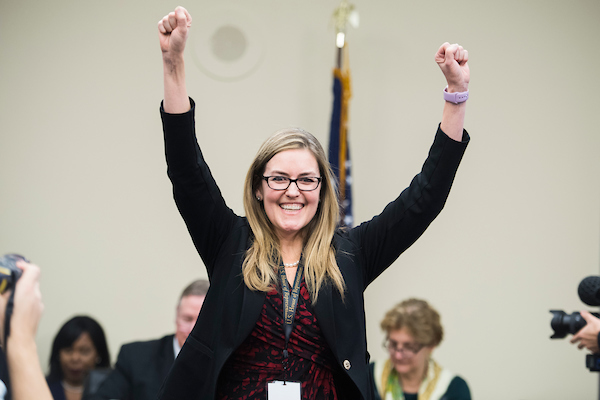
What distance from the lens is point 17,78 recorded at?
166 inches

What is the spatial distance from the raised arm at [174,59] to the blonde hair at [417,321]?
1997mm

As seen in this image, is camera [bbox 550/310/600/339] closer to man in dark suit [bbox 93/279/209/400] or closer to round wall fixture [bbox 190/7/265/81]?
man in dark suit [bbox 93/279/209/400]

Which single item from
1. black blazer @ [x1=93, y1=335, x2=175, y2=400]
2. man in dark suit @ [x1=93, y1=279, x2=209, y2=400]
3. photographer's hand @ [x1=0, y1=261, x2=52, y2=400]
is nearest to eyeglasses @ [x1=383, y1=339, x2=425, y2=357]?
man in dark suit @ [x1=93, y1=279, x2=209, y2=400]

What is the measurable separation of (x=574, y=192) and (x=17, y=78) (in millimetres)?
3666

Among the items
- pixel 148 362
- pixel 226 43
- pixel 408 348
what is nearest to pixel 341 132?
pixel 226 43

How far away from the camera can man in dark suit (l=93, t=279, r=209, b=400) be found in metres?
2.98

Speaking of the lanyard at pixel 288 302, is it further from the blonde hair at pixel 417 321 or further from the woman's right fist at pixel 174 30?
the blonde hair at pixel 417 321

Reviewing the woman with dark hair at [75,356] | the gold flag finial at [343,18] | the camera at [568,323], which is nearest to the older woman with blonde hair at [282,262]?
the camera at [568,323]

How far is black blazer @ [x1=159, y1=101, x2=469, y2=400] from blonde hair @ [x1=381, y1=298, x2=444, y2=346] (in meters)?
1.64

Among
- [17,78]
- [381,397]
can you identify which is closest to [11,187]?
[17,78]

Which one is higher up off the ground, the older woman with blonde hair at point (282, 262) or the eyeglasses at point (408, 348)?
the older woman with blonde hair at point (282, 262)

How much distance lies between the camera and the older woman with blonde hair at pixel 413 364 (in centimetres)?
309

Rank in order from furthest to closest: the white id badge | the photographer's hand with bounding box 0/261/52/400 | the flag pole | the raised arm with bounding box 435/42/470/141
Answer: the flag pole < the raised arm with bounding box 435/42/470/141 < the white id badge < the photographer's hand with bounding box 0/261/52/400

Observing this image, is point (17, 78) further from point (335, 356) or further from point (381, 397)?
point (335, 356)
